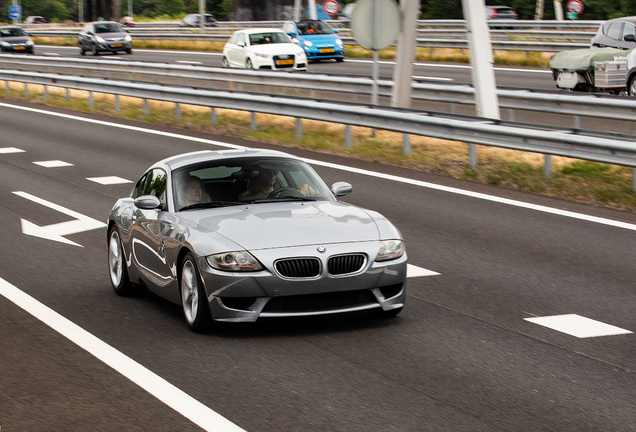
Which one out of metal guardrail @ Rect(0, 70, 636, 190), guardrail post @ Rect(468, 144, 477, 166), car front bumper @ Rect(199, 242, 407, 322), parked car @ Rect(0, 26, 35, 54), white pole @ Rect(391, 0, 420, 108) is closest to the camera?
car front bumper @ Rect(199, 242, 407, 322)

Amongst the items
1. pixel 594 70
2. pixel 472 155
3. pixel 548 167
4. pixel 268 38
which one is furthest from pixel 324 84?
pixel 548 167

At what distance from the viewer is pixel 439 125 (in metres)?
15.8

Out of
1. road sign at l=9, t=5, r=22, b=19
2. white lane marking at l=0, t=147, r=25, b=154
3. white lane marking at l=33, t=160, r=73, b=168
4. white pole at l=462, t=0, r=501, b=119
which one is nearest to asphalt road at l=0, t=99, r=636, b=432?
white pole at l=462, t=0, r=501, b=119

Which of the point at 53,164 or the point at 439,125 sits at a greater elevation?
the point at 439,125

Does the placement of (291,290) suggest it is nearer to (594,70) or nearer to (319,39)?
(594,70)

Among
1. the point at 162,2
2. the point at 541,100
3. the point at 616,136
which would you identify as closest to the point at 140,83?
the point at 541,100

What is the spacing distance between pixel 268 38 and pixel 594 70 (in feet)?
49.9

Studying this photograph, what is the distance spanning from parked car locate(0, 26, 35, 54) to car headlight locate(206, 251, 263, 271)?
1923 inches

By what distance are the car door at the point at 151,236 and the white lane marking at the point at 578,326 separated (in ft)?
9.46

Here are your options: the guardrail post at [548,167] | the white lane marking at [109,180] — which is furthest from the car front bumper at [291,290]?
the white lane marking at [109,180]

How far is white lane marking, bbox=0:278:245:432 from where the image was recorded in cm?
527

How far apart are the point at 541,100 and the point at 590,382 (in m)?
13.7

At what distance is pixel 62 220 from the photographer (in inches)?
508

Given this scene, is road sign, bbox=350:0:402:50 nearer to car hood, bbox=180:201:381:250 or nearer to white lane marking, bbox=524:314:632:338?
car hood, bbox=180:201:381:250
